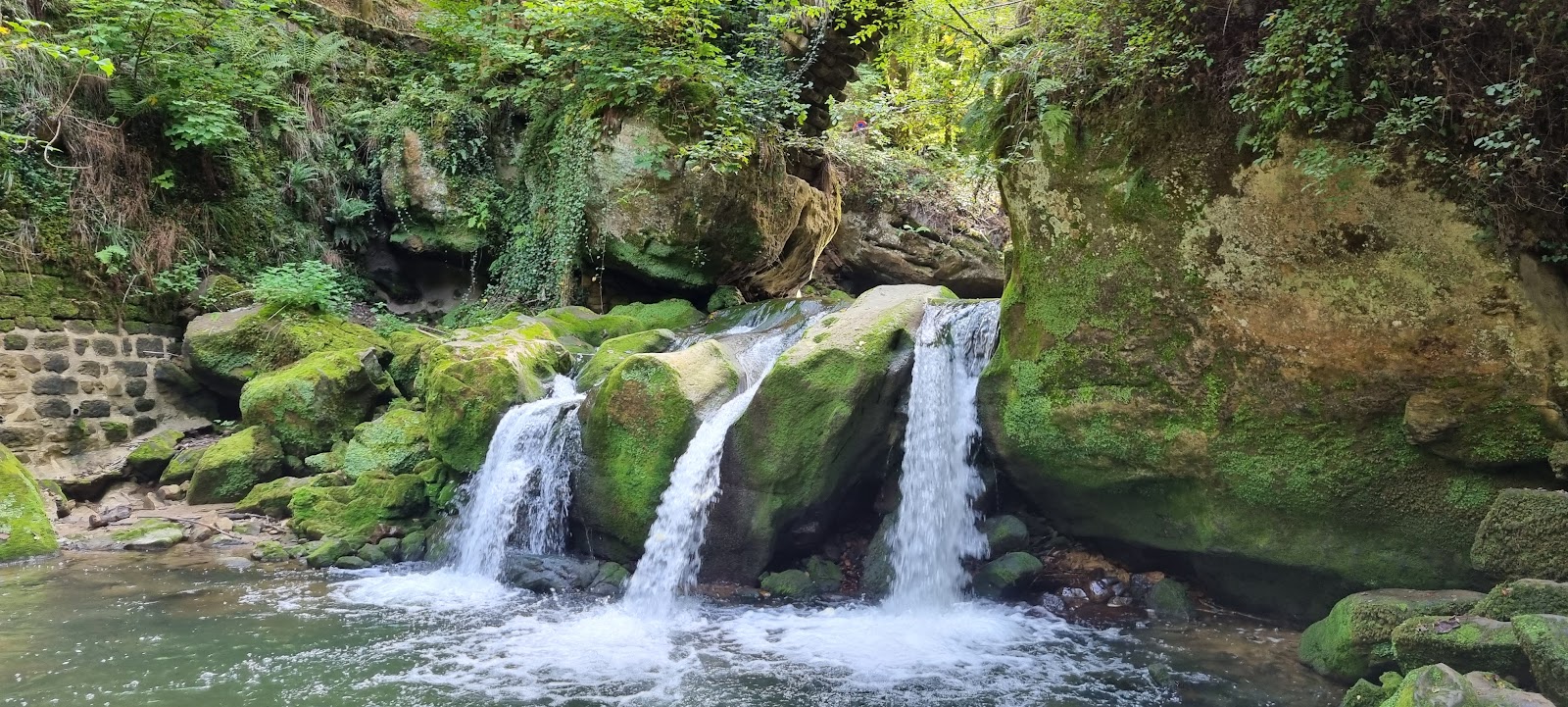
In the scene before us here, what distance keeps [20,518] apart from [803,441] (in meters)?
6.98

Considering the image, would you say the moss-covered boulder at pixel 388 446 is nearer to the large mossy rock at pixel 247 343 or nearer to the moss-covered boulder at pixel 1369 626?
the large mossy rock at pixel 247 343

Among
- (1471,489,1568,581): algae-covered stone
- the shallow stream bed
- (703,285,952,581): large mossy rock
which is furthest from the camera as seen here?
(703,285,952,581): large mossy rock

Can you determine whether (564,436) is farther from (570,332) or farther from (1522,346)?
(1522,346)

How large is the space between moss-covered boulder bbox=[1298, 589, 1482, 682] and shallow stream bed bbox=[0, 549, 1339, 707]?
18cm

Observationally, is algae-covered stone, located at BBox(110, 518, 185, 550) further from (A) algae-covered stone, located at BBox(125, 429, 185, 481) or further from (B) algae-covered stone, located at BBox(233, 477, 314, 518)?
(A) algae-covered stone, located at BBox(125, 429, 185, 481)

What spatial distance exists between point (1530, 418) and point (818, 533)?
15.7 feet

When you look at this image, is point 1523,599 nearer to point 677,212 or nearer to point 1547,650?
point 1547,650

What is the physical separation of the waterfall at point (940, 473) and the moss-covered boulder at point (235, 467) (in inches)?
269

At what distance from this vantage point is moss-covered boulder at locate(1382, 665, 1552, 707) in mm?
3145

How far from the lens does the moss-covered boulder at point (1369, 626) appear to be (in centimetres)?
443

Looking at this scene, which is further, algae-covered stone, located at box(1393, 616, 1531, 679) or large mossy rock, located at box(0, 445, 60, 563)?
large mossy rock, located at box(0, 445, 60, 563)

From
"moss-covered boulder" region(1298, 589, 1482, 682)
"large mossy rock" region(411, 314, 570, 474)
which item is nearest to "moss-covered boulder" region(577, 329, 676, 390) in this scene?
"large mossy rock" region(411, 314, 570, 474)

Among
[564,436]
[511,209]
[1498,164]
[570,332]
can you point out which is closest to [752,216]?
[570,332]

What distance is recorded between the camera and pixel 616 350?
29.5 ft
